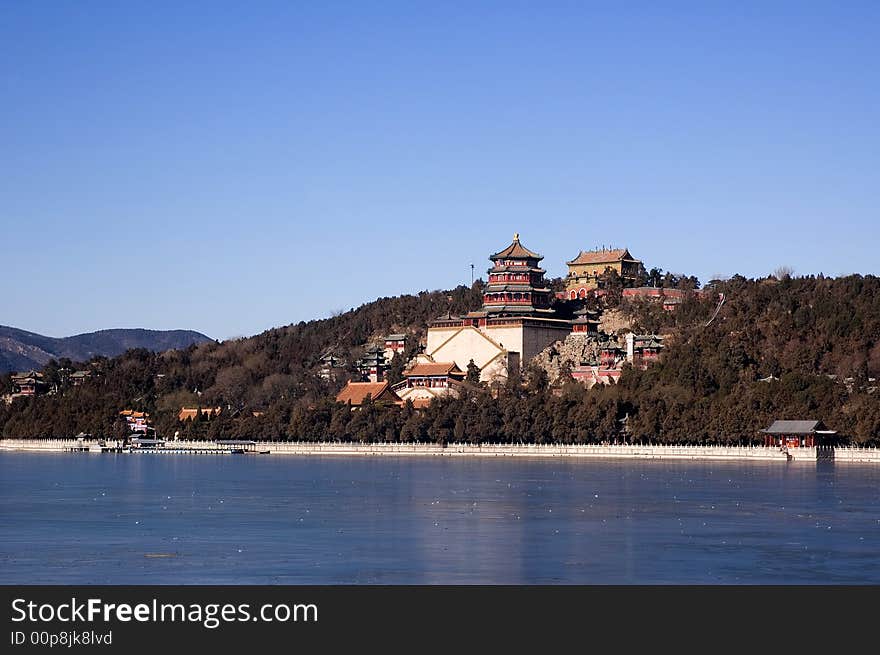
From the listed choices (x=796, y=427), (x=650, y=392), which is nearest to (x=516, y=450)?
(x=650, y=392)

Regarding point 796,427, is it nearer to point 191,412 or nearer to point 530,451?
point 530,451

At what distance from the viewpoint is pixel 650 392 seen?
96.1 m

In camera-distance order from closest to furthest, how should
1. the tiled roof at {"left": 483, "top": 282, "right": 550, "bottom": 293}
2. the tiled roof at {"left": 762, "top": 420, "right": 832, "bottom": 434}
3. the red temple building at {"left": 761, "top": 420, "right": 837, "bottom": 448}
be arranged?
1. the tiled roof at {"left": 762, "top": 420, "right": 832, "bottom": 434}
2. the red temple building at {"left": 761, "top": 420, "right": 837, "bottom": 448}
3. the tiled roof at {"left": 483, "top": 282, "right": 550, "bottom": 293}

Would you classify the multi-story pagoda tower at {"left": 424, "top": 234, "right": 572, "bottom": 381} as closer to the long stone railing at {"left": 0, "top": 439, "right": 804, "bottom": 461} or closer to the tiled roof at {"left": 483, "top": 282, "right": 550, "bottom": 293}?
the tiled roof at {"left": 483, "top": 282, "right": 550, "bottom": 293}

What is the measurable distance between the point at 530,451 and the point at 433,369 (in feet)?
62.4

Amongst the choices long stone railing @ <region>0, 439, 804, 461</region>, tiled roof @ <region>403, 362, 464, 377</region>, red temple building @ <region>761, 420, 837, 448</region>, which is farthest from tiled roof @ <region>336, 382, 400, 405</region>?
red temple building @ <region>761, 420, 837, 448</region>

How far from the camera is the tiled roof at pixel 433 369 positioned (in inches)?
4405

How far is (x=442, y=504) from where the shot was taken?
175 ft

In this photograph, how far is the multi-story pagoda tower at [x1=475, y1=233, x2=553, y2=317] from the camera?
116 m

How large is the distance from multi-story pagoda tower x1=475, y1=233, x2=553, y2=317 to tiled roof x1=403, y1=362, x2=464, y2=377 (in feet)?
18.3

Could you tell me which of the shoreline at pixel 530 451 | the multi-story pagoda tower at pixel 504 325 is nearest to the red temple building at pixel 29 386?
the shoreline at pixel 530 451
